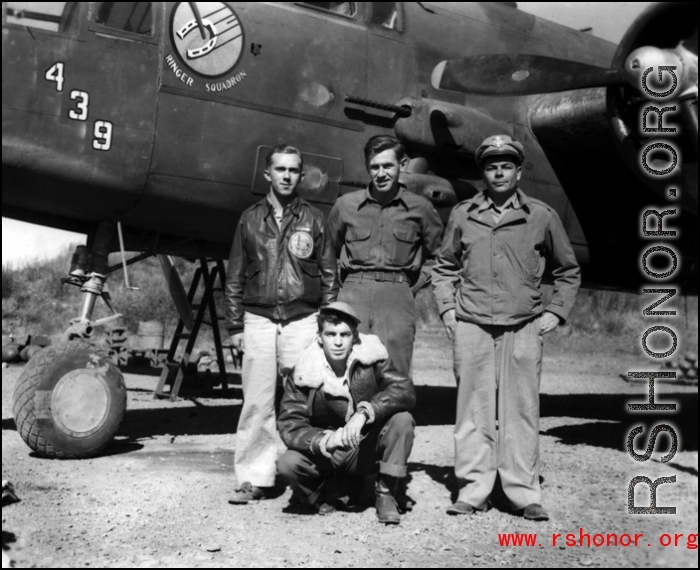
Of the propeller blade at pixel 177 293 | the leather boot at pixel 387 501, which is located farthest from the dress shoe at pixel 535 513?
the propeller blade at pixel 177 293

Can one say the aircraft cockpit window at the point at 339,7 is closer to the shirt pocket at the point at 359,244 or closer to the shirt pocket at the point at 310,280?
the shirt pocket at the point at 359,244

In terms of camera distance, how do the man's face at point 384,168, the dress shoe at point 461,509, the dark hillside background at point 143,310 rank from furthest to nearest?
the dark hillside background at point 143,310, the man's face at point 384,168, the dress shoe at point 461,509

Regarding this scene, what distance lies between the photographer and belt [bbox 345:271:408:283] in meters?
4.35

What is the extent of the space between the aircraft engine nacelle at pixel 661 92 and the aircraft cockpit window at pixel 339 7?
2219 mm

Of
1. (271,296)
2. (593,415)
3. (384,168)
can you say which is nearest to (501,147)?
(384,168)

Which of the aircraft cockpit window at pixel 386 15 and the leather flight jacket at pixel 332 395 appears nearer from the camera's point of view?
the leather flight jacket at pixel 332 395

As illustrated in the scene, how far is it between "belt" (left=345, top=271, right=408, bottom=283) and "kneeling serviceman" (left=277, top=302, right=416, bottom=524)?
0.57 meters

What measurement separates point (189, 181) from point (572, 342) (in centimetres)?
2100

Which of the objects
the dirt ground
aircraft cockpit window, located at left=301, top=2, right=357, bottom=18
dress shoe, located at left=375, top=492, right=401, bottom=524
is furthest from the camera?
aircraft cockpit window, located at left=301, top=2, right=357, bottom=18

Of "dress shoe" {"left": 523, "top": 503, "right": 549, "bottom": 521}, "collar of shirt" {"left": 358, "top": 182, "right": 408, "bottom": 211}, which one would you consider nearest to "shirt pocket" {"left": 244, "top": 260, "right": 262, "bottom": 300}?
"collar of shirt" {"left": 358, "top": 182, "right": 408, "bottom": 211}

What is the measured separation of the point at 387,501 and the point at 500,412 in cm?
81

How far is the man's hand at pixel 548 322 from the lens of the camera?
3.98 metres

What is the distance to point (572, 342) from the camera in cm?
2448

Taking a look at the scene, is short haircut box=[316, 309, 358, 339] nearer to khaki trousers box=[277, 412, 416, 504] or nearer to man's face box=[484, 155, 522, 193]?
khaki trousers box=[277, 412, 416, 504]
